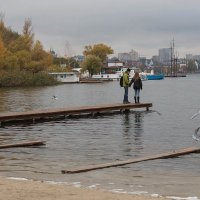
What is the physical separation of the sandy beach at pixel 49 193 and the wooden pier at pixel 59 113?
580 inches

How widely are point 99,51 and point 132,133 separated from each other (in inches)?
5684

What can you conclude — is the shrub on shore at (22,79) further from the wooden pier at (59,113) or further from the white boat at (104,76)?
the wooden pier at (59,113)

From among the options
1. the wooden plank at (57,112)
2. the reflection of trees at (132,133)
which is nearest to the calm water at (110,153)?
the reflection of trees at (132,133)

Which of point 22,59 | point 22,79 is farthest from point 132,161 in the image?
point 22,59

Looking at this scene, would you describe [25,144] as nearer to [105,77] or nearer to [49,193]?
[49,193]

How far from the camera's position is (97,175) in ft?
40.8

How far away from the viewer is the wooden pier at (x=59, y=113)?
82.5ft

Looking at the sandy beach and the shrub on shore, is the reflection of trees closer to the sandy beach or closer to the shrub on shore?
the sandy beach

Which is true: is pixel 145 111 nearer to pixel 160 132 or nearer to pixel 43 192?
pixel 160 132

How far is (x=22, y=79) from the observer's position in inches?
3713

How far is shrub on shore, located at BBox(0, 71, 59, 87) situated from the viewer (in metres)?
91.8

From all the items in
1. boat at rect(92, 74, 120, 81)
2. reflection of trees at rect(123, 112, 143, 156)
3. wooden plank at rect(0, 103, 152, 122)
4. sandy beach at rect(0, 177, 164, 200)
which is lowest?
reflection of trees at rect(123, 112, 143, 156)

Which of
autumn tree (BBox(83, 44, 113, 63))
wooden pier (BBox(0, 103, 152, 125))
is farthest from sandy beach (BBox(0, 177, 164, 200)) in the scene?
autumn tree (BBox(83, 44, 113, 63))

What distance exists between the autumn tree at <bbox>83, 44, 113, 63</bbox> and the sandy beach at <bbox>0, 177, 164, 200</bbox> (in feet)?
507
